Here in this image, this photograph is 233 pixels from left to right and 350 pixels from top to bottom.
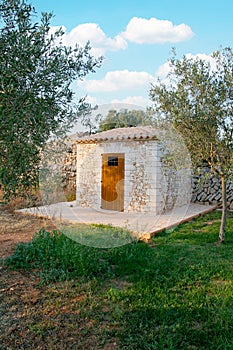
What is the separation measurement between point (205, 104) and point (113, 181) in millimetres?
5776

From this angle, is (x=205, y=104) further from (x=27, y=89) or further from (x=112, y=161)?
(x=112, y=161)

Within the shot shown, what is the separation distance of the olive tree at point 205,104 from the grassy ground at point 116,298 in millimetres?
2111

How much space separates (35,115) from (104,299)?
2566 millimetres

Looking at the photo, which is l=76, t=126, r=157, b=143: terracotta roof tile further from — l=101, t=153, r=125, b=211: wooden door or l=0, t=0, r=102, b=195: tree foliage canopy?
l=0, t=0, r=102, b=195: tree foliage canopy

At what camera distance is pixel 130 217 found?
989 centimetres

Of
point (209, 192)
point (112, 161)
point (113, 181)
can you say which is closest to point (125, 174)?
point (113, 181)

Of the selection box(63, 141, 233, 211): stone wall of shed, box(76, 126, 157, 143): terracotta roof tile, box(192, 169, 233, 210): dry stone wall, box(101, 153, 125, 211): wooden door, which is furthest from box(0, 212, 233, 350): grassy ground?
box(192, 169, 233, 210): dry stone wall

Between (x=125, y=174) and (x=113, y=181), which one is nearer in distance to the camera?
(x=125, y=174)

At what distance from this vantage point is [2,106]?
2.67m

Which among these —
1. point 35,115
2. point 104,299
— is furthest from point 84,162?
point 35,115

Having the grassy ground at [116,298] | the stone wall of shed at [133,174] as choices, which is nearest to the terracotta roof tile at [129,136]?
the stone wall of shed at [133,174]

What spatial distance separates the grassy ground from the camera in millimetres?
3119

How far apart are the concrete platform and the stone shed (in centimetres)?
39

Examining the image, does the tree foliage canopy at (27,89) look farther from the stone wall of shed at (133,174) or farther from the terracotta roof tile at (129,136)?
the stone wall of shed at (133,174)
